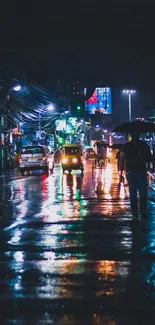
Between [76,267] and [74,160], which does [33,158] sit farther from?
[76,267]

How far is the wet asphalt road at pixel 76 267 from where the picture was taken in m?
5.60

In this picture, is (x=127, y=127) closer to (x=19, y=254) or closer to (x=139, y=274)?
(x=19, y=254)

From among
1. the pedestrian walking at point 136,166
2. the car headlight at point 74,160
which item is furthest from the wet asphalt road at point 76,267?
the car headlight at point 74,160

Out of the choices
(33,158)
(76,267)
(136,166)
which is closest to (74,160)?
(33,158)

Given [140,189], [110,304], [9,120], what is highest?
[9,120]

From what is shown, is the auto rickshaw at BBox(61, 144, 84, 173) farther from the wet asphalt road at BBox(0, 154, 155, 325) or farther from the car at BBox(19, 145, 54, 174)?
the wet asphalt road at BBox(0, 154, 155, 325)

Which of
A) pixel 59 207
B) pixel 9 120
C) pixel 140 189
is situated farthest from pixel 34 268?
pixel 9 120

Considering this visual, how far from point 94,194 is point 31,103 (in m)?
45.8

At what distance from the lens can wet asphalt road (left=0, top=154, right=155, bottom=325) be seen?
18.4 feet

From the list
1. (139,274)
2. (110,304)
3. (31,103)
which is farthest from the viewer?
(31,103)

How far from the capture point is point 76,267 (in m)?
7.62

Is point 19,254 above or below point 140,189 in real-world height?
below

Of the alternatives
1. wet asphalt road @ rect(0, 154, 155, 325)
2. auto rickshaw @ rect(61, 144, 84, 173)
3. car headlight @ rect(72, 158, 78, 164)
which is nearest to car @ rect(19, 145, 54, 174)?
auto rickshaw @ rect(61, 144, 84, 173)

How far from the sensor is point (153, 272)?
729 cm
